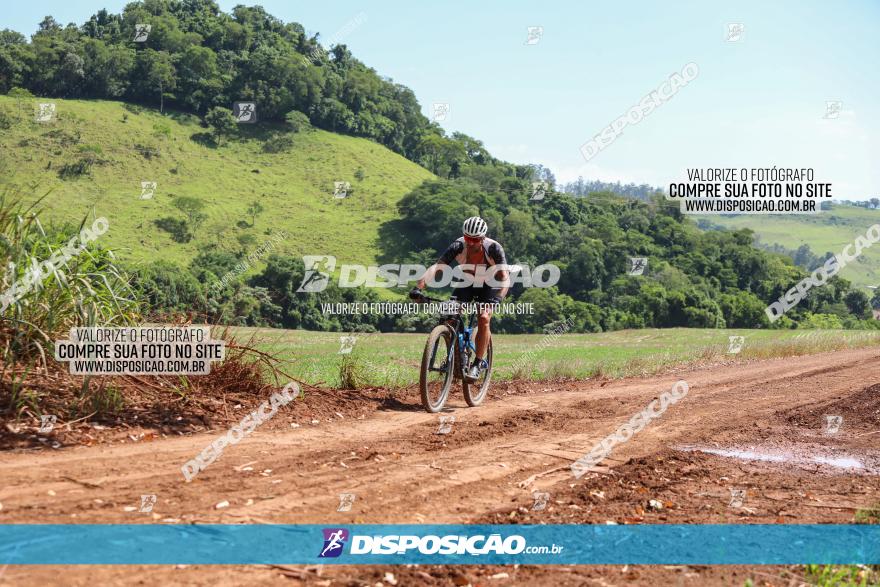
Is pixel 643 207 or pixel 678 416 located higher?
pixel 643 207

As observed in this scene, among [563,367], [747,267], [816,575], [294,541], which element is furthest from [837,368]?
[747,267]

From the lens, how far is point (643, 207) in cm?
12519

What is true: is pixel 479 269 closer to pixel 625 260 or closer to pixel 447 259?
pixel 447 259

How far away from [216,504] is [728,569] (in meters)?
3.54

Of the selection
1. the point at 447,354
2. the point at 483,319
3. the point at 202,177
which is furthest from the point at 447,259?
the point at 202,177

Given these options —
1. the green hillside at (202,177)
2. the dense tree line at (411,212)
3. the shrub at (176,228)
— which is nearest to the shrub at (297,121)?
the dense tree line at (411,212)

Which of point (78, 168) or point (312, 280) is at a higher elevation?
point (78, 168)

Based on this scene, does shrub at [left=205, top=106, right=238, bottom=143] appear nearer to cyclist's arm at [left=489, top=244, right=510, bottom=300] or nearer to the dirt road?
cyclist's arm at [left=489, top=244, right=510, bottom=300]

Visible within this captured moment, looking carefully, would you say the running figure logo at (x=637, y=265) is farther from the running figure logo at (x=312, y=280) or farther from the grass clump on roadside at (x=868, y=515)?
the grass clump on roadside at (x=868, y=515)

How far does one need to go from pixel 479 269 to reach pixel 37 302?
5.61 meters

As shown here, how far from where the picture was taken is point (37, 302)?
7.31m

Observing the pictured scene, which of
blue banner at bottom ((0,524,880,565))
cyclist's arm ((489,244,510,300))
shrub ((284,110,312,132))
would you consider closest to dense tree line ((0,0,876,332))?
shrub ((284,110,312,132))

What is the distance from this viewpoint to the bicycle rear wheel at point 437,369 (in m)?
9.55

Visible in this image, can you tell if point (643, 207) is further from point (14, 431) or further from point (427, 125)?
point (14, 431)
